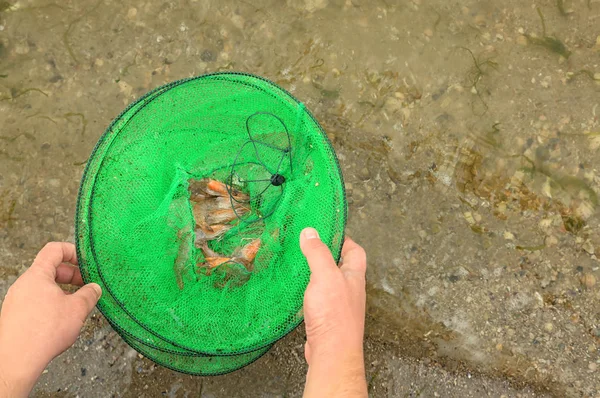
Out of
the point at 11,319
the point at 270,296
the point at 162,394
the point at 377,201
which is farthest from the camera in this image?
the point at 377,201

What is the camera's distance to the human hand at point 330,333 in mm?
1567

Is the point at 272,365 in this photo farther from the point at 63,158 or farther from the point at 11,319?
the point at 63,158

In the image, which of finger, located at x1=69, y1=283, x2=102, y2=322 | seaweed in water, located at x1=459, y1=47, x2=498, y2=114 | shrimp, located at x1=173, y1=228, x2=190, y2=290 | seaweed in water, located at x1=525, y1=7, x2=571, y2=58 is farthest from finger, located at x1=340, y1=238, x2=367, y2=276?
seaweed in water, located at x1=525, y1=7, x2=571, y2=58

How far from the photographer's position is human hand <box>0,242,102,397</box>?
1502 mm

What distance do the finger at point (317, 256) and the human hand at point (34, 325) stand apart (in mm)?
806

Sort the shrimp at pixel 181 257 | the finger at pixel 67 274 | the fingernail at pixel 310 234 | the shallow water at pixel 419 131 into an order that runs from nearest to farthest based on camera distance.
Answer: the fingernail at pixel 310 234 → the finger at pixel 67 274 → the shrimp at pixel 181 257 → the shallow water at pixel 419 131

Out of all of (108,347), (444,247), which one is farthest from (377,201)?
(108,347)

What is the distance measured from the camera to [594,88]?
2545 millimetres

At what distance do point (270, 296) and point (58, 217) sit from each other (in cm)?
126

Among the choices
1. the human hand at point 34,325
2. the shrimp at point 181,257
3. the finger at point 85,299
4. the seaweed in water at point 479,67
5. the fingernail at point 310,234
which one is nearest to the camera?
the human hand at point 34,325

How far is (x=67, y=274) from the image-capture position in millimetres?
1867

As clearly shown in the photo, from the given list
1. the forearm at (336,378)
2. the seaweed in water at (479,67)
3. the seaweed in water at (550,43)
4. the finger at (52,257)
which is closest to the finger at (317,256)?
the forearm at (336,378)

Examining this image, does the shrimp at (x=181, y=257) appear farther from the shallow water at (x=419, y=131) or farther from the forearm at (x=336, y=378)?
the shallow water at (x=419, y=131)

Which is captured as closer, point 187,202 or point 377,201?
point 187,202
